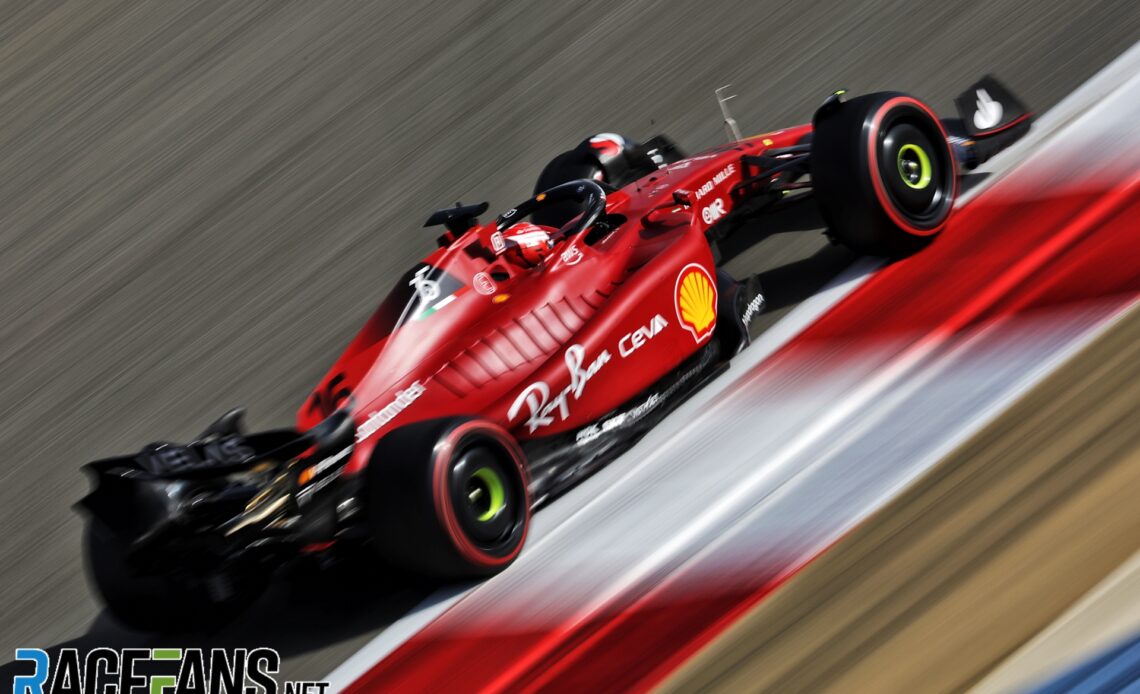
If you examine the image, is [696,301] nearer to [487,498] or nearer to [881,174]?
[881,174]

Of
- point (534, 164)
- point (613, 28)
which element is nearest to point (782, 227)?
point (534, 164)

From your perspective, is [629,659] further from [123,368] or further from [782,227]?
[123,368]

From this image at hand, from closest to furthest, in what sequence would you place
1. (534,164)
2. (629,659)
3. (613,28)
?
(629,659), (534,164), (613,28)

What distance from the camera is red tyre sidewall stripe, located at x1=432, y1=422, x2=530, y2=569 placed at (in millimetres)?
5062

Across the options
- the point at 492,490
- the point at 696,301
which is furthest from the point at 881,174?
→ the point at 492,490

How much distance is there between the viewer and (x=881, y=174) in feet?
20.9

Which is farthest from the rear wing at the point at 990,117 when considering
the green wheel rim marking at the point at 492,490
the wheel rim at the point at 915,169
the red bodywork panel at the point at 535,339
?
the green wheel rim marking at the point at 492,490

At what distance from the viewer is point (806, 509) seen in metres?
4.71

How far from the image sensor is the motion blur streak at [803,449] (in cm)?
453

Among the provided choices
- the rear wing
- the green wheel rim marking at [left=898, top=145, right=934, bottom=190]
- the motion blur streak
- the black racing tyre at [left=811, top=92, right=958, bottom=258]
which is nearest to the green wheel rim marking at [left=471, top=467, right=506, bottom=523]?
the motion blur streak

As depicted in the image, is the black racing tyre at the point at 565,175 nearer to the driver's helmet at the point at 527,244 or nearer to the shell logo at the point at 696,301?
the driver's helmet at the point at 527,244

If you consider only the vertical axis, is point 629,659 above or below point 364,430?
below

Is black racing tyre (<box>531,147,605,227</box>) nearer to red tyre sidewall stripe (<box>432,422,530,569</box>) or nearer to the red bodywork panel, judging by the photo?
the red bodywork panel

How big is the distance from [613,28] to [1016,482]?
6182mm
